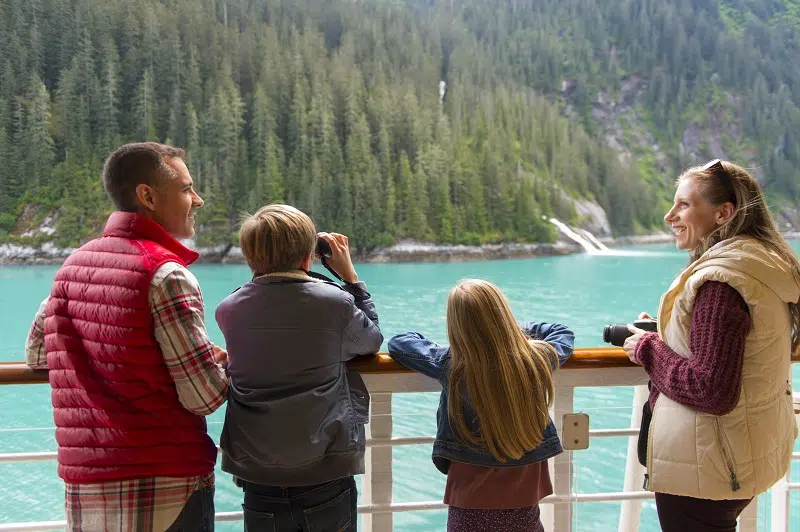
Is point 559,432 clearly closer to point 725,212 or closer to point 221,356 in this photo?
point 725,212

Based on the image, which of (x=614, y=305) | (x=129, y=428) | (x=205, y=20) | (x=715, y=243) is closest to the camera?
(x=129, y=428)

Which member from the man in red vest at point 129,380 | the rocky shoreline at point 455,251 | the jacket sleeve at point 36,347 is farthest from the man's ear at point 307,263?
the rocky shoreline at point 455,251

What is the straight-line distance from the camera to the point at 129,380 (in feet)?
2.67

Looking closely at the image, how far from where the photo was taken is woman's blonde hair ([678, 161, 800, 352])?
873 mm

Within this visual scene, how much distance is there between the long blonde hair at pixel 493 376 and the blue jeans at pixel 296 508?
0.67 ft

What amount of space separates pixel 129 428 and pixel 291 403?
0.20m

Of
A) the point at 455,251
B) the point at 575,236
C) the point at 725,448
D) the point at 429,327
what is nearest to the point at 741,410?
the point at 725,448

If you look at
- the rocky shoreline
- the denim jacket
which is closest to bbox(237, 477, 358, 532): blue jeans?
the denim jacket

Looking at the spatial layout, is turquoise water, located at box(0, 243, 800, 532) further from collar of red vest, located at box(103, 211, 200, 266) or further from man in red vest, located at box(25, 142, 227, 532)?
collar of red vest, located at box(103, 211, 200, 266)

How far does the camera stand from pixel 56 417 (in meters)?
0.83

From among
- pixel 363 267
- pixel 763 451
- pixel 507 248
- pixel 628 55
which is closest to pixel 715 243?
pixel 763 451

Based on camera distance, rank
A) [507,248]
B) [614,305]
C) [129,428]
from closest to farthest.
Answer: [129,428] < [614,305] < [507,248]

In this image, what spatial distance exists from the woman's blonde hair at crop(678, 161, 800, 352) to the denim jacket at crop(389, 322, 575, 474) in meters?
0.29

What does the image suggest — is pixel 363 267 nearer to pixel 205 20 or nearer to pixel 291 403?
pixel 205 20
